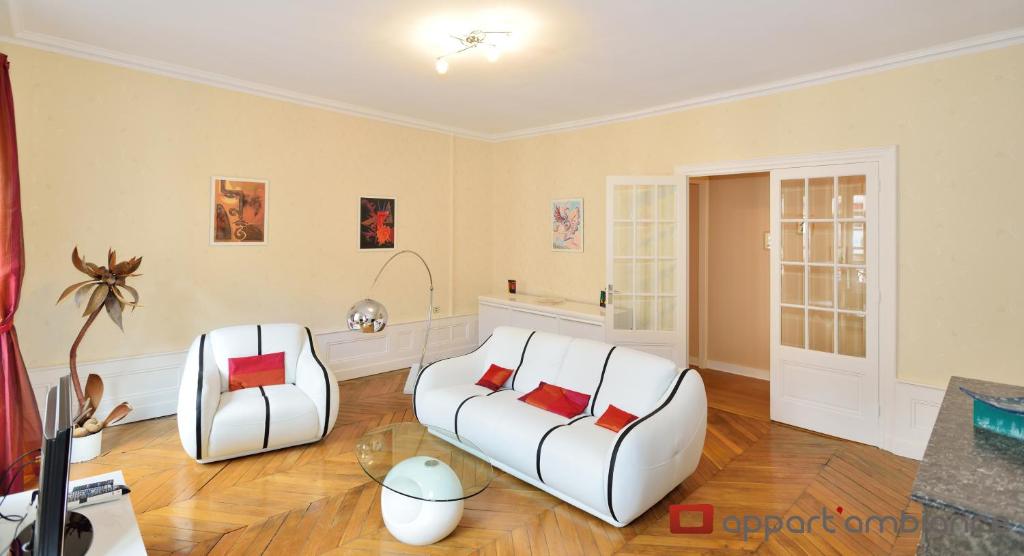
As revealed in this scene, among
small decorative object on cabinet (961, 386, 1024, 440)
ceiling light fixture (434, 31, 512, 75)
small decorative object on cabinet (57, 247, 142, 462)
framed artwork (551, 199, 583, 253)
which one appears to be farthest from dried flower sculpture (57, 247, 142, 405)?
small decorative object on cabinet (961, 386, 1024, 440)

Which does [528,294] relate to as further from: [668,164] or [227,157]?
[227,157]

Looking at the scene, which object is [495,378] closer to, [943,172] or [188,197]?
[188,197]

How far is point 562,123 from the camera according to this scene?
19.4 feet

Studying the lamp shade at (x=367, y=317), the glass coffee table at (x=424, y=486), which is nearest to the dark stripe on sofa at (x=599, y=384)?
the glass coffee table at (x=424, y=486)

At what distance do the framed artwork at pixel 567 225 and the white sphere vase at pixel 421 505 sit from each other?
369 cm

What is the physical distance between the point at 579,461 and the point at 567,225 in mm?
3595

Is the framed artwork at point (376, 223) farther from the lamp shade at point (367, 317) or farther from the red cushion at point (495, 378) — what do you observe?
the red cushion at point (495, 378)

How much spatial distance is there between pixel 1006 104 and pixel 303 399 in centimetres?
503

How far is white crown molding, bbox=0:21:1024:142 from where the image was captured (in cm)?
347

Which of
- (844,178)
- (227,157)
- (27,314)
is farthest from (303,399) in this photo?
(844,178)

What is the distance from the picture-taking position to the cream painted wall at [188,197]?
12.4ft
